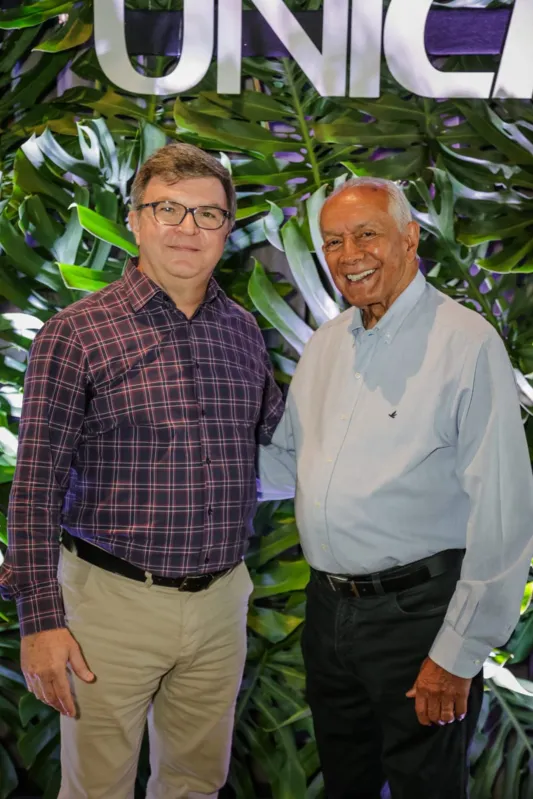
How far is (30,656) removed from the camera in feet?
4.98

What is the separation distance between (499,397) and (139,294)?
30.6 inches

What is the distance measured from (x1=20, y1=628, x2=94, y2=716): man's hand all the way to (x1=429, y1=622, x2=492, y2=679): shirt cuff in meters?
0.69

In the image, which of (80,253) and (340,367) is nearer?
(340,367)

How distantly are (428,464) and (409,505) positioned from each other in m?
0.09

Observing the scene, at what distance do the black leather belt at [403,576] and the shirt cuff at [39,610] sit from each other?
0.59 meters

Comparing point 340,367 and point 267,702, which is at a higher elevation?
point 340,367

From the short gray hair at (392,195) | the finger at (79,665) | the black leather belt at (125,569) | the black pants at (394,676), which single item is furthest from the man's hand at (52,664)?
the short gray hair at (392,195)

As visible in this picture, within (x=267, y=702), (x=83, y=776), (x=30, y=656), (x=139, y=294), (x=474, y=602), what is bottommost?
(x=267, y=702)

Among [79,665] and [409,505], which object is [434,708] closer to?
[409,505]

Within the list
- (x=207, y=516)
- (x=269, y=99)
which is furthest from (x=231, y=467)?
(x=269, y=99)

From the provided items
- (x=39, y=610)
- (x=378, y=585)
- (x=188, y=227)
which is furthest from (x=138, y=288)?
(x=378, y=585)

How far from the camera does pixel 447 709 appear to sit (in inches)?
58.3

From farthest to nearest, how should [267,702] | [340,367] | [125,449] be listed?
[267,702] → [340,367] → [125,449]

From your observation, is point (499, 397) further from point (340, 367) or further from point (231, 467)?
point (231, 467)
